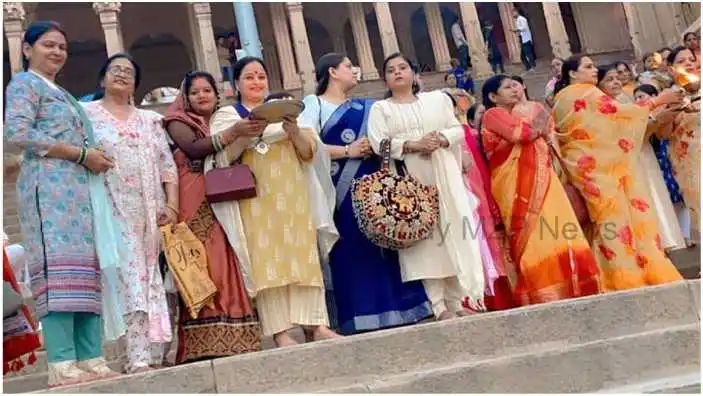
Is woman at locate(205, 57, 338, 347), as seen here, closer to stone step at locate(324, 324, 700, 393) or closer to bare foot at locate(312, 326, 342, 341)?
bare foot at locate(312, 326, 342, 341)

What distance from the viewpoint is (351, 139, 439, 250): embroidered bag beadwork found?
4.12 m

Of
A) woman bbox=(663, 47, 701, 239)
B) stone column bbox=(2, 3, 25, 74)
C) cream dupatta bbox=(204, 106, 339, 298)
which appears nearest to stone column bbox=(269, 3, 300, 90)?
stone column bbox=(2, 3, 25, 74)

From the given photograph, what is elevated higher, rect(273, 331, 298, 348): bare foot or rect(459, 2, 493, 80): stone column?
rect(459, 2, 493, 80): stone column

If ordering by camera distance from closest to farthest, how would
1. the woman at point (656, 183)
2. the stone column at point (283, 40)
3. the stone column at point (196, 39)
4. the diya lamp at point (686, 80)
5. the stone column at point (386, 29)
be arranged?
the woman at point (656, 183) < the diya lamp at point (686, 80) < the stone column at point (196, 39) < the stone column at point (386, 29) < the stone column at point (283, 40)

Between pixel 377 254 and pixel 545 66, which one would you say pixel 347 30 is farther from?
pixel 377 254

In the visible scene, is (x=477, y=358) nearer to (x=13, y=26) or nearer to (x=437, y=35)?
(x=13, y=26)

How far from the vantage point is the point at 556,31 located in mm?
20891

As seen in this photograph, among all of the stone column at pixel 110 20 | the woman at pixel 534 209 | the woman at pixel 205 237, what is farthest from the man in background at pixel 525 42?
the woman at pixel 205 237

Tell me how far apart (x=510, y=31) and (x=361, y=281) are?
18.2 m

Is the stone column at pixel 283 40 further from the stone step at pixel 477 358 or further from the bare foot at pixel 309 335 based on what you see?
the stone step at pixel 477 358

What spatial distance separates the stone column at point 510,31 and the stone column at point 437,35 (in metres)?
1.69

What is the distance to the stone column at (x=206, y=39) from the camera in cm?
1952

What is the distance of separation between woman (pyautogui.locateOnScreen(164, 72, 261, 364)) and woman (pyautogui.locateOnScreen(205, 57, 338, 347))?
5 cm

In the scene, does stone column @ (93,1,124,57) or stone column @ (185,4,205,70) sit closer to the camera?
stone column @ (93,1,124,57)
